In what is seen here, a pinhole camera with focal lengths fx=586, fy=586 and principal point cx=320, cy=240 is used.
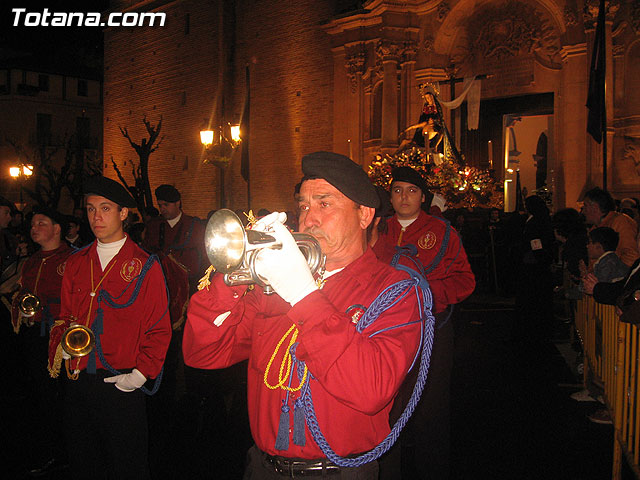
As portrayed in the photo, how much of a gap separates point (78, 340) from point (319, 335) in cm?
225

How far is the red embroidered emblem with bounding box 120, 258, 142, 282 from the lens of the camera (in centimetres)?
377

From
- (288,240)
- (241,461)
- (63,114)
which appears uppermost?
(63,114)

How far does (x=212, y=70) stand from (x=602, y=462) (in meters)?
24.2

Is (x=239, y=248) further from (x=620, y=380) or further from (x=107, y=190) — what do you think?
(x=620, y=380)

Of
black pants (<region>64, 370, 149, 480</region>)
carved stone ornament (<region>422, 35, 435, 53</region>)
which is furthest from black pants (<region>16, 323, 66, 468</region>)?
carved stone ornament (<region>422, 35, 435, 53</region>)

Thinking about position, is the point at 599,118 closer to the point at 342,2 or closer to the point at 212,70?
the point at 342,2

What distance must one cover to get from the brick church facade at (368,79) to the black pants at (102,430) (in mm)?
11971

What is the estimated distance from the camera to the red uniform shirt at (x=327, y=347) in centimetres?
188

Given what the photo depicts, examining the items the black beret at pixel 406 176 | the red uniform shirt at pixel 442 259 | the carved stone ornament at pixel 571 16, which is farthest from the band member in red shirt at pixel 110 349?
the carved stone ornament at pixel 571 16

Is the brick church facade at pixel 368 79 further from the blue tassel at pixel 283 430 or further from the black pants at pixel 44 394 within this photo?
the blue tassel at pixel 283 430

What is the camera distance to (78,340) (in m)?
3.54

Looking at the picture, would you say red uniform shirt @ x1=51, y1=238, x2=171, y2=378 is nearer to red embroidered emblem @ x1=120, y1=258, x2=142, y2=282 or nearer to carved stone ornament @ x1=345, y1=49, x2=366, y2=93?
red embroidered emblem @ x1=120, y1=258, x2=142, y2=282

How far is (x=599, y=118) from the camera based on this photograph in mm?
11227

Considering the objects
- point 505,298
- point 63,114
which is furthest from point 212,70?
point 63,114
